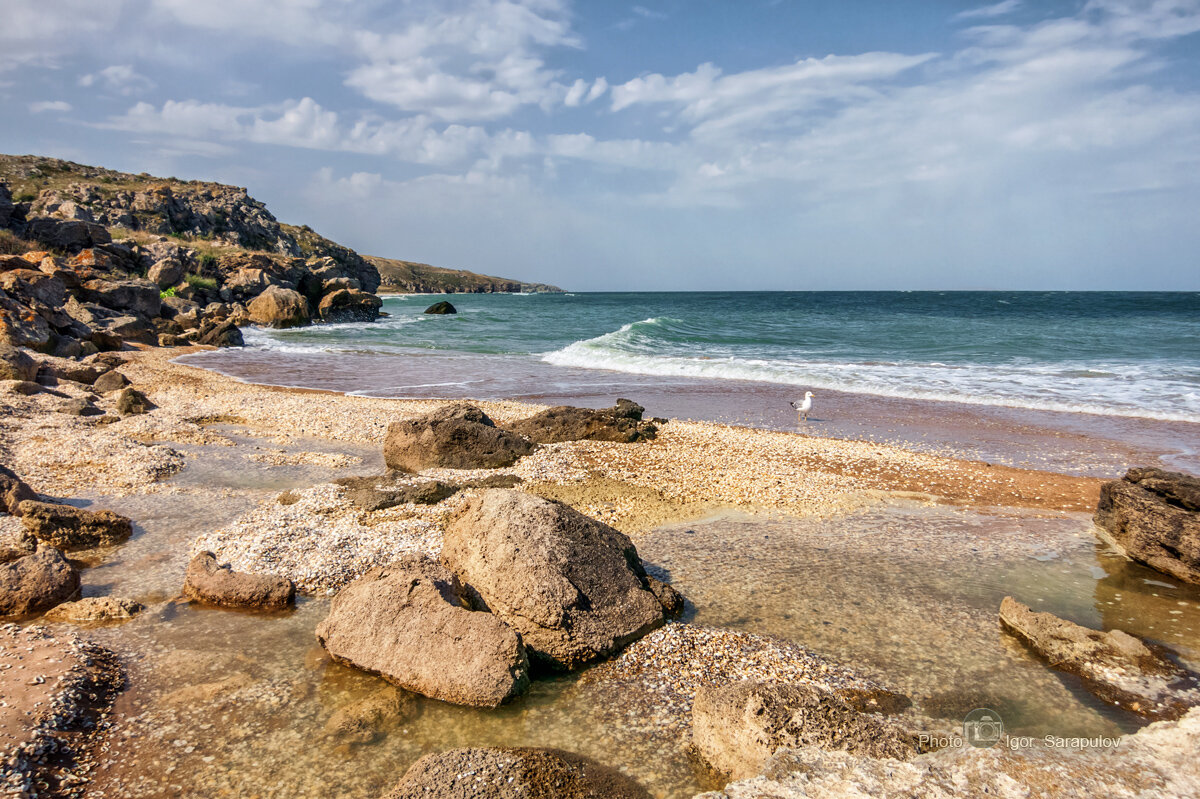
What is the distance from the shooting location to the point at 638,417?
14695mm

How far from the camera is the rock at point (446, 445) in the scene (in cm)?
1132

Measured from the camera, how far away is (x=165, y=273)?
132 feet

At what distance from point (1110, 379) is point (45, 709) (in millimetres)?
29602

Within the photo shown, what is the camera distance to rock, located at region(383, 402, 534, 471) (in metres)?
11.3

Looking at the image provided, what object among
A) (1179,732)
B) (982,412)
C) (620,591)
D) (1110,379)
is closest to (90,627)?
(620,591)

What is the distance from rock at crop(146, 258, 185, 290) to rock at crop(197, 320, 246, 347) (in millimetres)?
9209

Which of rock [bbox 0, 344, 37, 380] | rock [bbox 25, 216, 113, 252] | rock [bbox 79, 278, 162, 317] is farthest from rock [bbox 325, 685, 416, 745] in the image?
rock [bbox 25, 216, 113, 252]

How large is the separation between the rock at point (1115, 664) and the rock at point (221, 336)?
35.6 meters

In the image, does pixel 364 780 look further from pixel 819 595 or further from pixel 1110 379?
pixel 1110 379

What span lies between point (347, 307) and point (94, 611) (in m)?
52.0

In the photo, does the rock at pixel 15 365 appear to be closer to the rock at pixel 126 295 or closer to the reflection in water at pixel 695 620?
the reflection in water at pixel 695 620

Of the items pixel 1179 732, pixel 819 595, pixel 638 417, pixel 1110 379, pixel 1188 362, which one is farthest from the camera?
pixel 1188 362

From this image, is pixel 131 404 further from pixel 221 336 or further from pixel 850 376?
pixel 850 376

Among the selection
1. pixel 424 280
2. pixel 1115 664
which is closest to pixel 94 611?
pixel 1115 664
